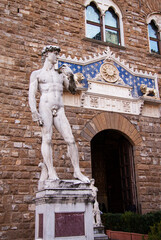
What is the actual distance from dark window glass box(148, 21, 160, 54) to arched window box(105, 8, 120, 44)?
4.99 ft

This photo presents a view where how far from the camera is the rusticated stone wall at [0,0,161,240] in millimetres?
7727

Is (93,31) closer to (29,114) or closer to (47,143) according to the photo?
(29,114)

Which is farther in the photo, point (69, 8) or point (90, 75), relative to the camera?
point (69, 8)

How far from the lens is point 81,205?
4926 mm

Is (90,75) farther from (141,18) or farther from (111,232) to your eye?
(111,232)

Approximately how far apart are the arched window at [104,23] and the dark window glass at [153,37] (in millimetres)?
1450

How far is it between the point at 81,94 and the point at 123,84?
5.62 feet

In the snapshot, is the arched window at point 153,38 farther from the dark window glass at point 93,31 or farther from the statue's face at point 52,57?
the statue's face at point 52,57

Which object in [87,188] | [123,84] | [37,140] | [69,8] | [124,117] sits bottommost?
[87,188]

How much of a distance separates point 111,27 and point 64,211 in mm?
8190

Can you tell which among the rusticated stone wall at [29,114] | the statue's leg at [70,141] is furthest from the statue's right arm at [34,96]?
the rusticated stone wall at [29,114]

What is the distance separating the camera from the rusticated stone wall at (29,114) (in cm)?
773

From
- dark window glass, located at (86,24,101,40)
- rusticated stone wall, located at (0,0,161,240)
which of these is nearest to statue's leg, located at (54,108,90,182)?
rusticated stone wall, located at (0,0,161,240)

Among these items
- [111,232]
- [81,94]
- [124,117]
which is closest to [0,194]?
[111,232]
